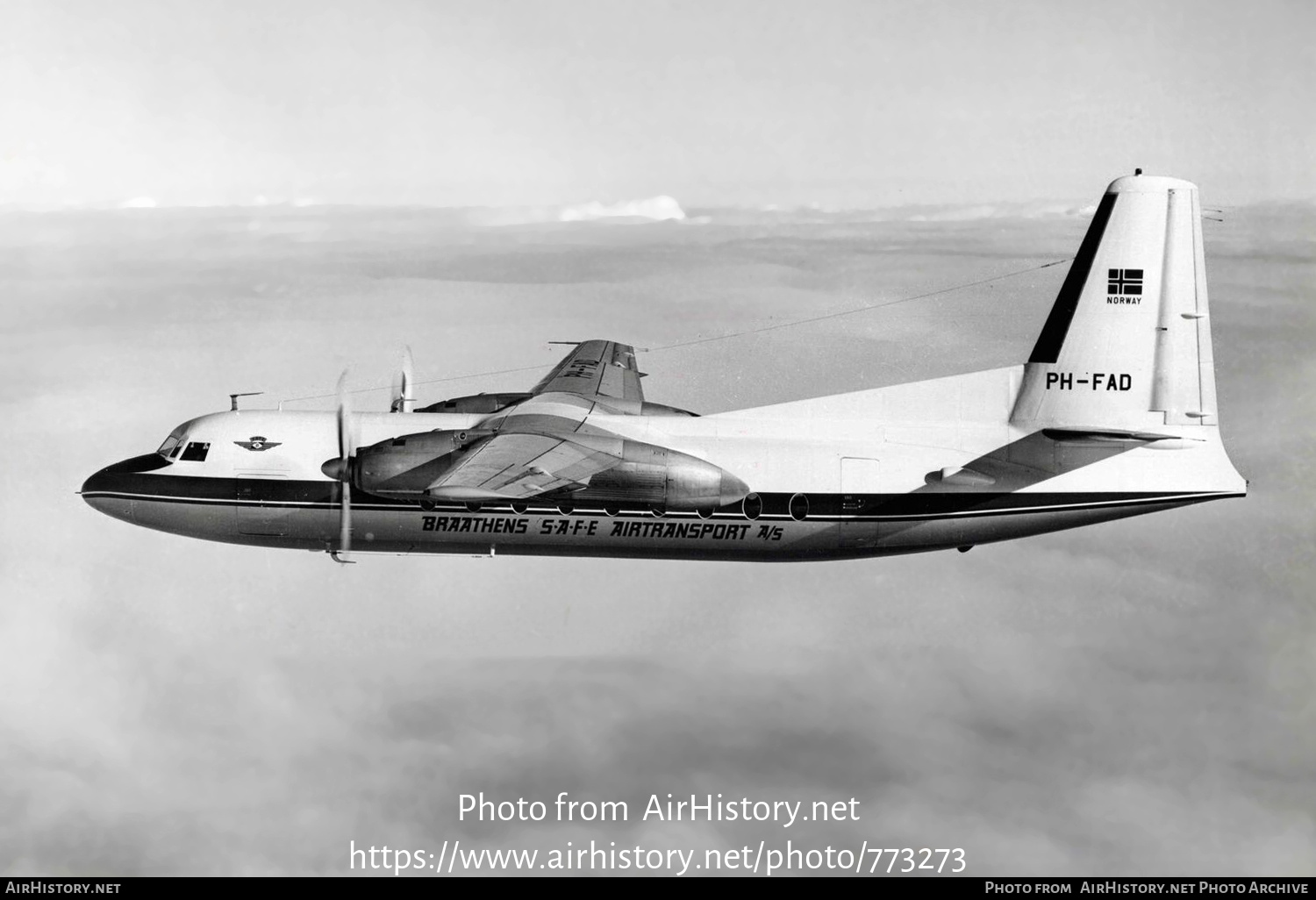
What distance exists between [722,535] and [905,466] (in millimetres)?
2894

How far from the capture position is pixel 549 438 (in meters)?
21.2

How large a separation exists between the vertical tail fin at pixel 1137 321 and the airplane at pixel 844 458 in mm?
26

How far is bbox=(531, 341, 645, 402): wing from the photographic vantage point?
24109 millimetres

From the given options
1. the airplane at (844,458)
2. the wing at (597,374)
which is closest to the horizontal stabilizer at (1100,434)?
the airplane at (844,458)

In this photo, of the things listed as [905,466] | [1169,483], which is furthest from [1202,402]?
[905,466]

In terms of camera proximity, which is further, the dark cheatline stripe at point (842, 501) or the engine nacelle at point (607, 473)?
the dark cheatline stripe at point (842, 501)

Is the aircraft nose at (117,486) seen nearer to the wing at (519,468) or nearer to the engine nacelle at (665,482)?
the wing at (519,468)

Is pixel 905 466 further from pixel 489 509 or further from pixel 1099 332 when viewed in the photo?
pixel 489 509

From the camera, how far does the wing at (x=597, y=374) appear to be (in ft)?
79.1

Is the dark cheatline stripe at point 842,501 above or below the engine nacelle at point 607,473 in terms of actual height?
below

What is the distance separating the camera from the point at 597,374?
2445 centimetres

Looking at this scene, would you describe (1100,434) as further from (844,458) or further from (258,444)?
(258,444)

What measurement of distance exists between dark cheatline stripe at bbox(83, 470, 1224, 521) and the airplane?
0.03m

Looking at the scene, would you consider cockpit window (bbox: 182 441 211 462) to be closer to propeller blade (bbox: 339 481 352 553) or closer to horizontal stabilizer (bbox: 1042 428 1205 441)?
propeller blade (bbox: 339 481 352 553)
